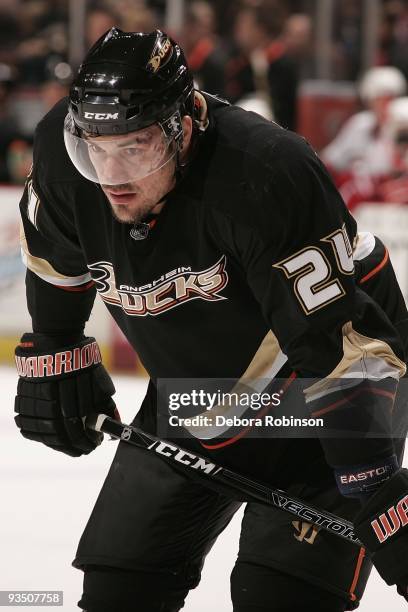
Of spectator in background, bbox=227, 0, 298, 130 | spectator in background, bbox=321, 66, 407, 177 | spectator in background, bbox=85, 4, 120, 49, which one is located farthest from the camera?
spectator in background, bbox=85, 4, 120, 49

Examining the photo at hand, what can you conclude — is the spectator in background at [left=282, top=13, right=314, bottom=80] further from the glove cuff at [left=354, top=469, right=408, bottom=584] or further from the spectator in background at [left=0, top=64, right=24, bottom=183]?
the glove cuff at [left=354, top=469, right=408, bottom=584]

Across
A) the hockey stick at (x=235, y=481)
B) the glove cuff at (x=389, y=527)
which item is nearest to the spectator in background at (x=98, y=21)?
the hockey stick at (x=235, y=481)

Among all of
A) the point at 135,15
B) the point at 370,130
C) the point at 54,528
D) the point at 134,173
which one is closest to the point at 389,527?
the point at 134,173

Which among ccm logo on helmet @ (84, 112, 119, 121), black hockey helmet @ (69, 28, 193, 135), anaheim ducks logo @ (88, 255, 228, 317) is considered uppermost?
black hockey helmet @ (69, 28, 193, 135)

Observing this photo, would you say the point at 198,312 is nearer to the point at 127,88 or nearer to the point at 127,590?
the point at 127,88

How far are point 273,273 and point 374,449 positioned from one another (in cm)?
32

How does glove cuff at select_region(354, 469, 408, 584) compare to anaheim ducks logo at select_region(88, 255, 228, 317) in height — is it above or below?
below

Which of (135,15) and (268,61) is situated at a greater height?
(135,15)

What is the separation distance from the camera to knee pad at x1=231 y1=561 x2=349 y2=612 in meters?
2.06

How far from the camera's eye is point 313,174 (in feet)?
6.24

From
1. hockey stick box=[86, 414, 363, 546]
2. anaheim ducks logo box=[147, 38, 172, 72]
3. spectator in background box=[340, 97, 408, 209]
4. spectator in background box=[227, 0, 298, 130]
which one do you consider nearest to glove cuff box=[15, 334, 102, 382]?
hockey stick box=[86, 414, 363, 546]

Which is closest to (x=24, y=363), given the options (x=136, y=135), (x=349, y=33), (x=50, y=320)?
(x=50, y=320)

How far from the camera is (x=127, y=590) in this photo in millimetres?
2145

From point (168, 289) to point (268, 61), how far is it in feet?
14.7
